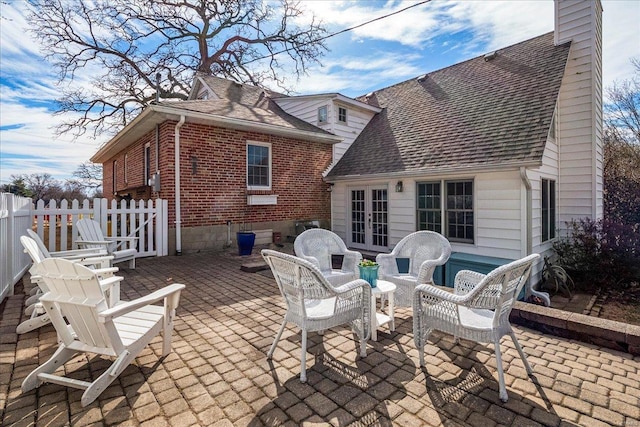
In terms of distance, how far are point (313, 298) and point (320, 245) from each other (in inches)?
66.5

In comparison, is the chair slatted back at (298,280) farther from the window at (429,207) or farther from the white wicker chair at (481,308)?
the window at (429,207)

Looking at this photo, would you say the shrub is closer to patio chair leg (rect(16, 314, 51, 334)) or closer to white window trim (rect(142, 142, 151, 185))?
patio chair leg (rect(16, 314, 51, 334))

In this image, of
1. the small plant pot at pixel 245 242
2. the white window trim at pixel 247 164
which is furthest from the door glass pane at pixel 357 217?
the small plant pot at pixel 245 242

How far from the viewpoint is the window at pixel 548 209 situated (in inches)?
268

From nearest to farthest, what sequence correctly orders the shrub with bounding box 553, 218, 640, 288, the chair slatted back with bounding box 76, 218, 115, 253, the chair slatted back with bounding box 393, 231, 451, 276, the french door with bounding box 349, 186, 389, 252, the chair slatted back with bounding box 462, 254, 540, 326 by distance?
the chair slatted back with bounding box 462, 254, 540, 326 → the chair slatted back with bounding box 393, 231, 451, 276 → the chair slatted back with bounding box 76, 218, 115, 253 → the shrub with bounding box 553, 218, 640, 288 → the french door with bounding box 349, 186, 389, 252

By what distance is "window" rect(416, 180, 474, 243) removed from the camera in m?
6.90

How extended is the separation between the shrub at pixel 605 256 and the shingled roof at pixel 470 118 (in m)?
2.59

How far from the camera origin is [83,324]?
237cm

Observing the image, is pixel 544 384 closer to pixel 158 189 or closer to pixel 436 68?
pixel 158 189

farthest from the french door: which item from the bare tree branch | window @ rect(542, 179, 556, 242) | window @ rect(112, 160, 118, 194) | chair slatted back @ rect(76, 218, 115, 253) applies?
window @ rect(112, 160, 118, 194)

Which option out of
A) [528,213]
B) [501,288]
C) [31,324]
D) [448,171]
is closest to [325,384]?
[501,288]

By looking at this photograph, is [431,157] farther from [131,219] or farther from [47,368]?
[47,368]

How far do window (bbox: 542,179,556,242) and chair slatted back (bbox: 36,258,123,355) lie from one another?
25.5ft

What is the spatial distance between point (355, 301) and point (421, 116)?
807 centimetres
